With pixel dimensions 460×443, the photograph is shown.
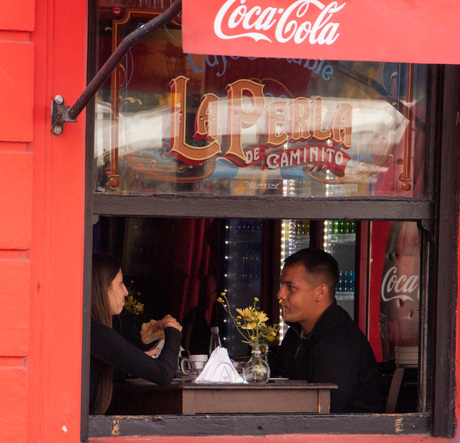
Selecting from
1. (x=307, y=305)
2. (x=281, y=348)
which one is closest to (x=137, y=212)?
(x=307, y=305)

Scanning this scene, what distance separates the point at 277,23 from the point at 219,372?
5.77ft

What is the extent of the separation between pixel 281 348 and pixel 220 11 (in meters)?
2.72

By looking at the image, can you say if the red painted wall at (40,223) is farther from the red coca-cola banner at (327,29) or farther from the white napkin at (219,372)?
the red coca-cola banner at (327,29)

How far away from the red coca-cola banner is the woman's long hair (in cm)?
160

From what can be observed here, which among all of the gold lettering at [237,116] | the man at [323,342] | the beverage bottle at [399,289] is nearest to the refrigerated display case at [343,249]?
the beverage bottle at [399,289]

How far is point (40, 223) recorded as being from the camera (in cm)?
347

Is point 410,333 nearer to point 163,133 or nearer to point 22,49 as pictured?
point 163,133

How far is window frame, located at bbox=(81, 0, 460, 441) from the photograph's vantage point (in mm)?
3658

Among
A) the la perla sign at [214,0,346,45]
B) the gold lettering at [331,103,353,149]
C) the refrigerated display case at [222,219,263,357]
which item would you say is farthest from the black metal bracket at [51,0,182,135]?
the refrigerated display case at [222,219,263,357]

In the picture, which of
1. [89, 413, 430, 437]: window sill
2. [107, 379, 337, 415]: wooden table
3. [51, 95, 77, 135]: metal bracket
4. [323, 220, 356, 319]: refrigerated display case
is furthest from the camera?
[323, 220, 356, 319]: refrigerated display case

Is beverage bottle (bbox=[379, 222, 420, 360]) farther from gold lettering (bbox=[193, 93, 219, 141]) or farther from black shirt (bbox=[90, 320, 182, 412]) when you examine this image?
gold lettering (bbox=[193, 93, 219, 141])

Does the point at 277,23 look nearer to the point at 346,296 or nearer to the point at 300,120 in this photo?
the point at 300,120

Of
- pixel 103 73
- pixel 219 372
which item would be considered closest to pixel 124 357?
pixel 219 372

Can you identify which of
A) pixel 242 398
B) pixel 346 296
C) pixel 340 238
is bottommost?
pixel 242 398
